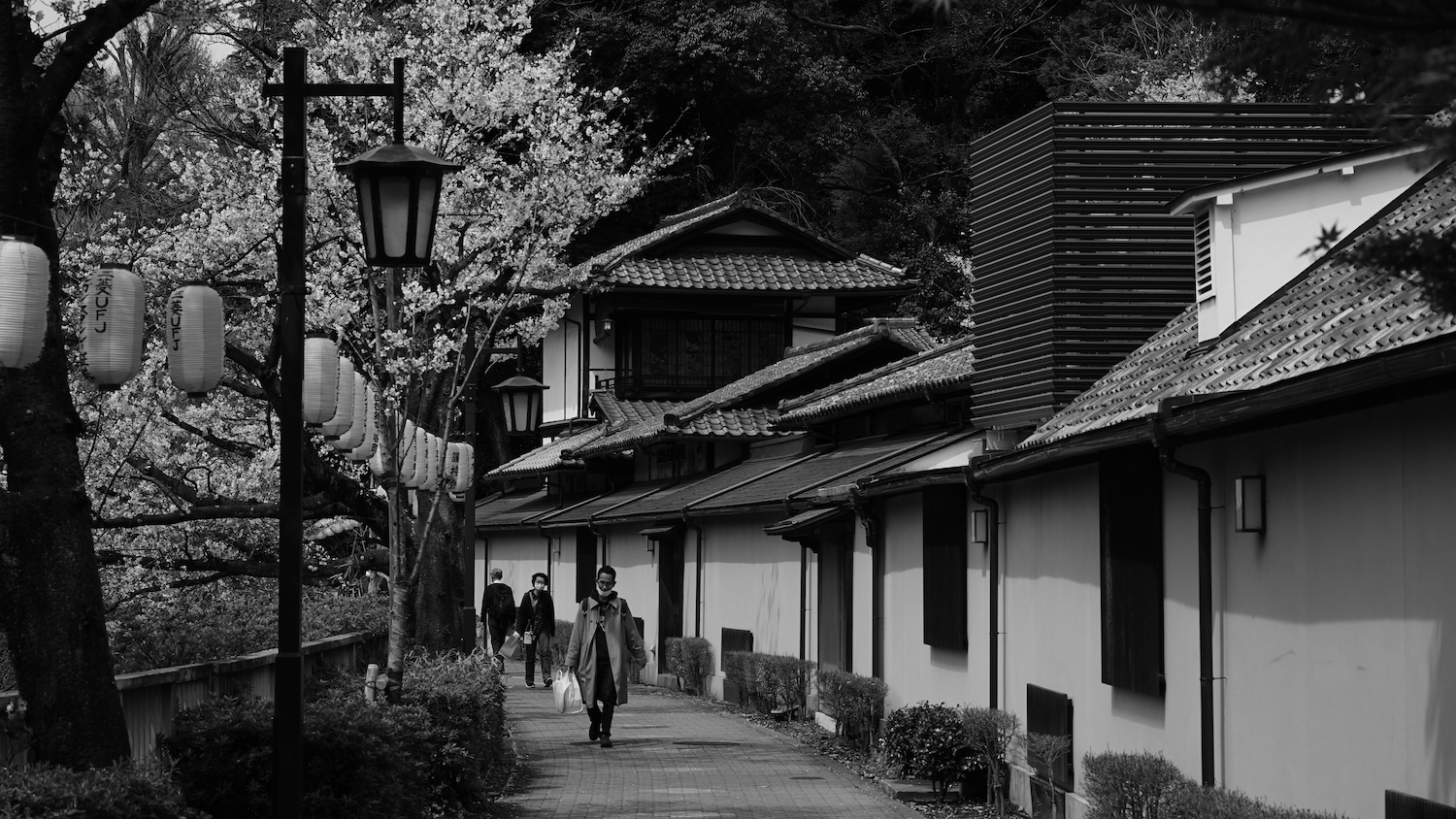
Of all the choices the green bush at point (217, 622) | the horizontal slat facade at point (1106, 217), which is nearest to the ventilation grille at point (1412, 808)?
the horizontal slat facade at point (1106, 217)

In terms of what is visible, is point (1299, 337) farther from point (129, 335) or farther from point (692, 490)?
point (692, 490)

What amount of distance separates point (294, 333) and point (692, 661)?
59.8ft

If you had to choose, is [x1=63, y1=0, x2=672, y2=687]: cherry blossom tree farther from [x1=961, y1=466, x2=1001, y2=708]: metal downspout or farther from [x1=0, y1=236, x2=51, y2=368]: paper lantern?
[x1=0, y1=236, x2=51, y2=368]: paper lantern

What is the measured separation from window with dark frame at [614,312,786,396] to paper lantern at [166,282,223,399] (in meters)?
26.9

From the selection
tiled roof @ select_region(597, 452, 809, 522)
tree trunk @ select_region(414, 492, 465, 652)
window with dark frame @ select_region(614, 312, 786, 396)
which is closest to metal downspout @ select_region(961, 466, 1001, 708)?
tree trunk @ select_region(414, 492, 465, 652)

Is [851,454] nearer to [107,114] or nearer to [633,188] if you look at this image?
[633,188]

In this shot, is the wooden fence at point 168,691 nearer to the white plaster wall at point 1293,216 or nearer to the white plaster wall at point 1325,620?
the white plaster wall at point 1325,620

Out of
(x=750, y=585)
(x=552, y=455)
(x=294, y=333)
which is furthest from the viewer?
(x=552, y=455)

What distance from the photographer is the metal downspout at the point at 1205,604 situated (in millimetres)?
9227

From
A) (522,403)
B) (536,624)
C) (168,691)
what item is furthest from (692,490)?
(168,691)

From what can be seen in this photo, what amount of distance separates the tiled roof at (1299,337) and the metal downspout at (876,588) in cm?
491

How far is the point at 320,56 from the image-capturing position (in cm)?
1983

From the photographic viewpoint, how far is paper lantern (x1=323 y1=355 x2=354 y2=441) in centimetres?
1152

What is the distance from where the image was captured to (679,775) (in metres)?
15.0
